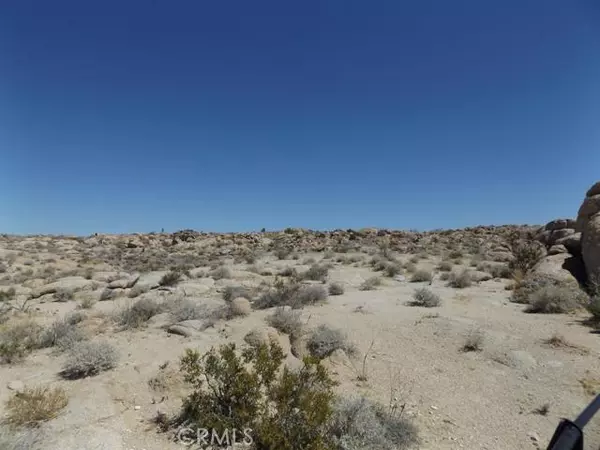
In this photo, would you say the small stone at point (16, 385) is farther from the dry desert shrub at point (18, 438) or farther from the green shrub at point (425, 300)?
the green shrub at point (425, 300)

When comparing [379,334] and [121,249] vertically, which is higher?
[121,249]

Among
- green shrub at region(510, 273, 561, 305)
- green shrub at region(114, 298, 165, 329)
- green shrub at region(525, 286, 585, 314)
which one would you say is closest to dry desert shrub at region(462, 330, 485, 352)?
green shrub at region(525, 286, 585, 314)

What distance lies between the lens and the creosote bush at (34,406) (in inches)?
184

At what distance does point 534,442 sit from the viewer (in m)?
4.64

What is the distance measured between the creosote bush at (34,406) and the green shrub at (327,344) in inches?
156

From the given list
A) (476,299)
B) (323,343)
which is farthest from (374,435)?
(476,299)

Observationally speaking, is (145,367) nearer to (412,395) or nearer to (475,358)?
(412,395)

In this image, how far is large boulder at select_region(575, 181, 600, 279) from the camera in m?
12.0


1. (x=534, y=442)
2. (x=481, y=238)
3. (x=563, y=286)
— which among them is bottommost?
(x=534, y=442)

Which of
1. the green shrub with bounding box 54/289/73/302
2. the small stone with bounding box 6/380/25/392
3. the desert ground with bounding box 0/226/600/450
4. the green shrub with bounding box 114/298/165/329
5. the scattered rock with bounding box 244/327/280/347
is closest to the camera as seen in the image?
the desert ground with bounding box 0/226/600/450

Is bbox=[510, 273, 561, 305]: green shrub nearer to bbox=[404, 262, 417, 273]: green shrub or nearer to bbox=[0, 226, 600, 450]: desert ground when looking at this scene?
bbox=[0, 226, 600, 450]: desert ground

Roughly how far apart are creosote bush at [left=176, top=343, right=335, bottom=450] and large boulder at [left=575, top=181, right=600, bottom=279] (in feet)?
33.9

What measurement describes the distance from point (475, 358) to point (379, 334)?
192cm

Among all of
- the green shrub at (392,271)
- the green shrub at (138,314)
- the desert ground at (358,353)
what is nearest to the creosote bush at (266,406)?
the desert ground at (358,353)
